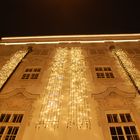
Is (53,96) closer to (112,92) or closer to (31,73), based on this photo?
(112,92)

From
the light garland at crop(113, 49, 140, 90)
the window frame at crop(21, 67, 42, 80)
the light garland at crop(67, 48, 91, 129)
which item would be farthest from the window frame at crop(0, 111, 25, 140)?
the light garland at crop(113, 49, 140, 90)

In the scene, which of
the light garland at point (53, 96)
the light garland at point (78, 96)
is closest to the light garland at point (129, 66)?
the light garland at point (78, 96)

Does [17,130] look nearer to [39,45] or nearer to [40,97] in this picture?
[40,97]

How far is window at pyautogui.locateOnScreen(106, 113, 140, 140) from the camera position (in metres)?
6.45

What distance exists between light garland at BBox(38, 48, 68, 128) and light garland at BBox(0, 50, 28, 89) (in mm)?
2083

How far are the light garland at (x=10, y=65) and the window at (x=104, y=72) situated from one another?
450cm

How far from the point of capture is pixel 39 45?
13484 mm

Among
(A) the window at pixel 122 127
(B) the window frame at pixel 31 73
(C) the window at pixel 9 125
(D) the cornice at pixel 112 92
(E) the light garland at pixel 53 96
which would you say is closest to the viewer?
(A) the window at pixel 122 127

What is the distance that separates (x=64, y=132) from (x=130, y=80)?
14.0ft

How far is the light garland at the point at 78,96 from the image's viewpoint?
6.97m

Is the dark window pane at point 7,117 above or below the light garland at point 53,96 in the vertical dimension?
below

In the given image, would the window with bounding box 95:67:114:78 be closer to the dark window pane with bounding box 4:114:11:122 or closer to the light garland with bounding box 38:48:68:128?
the light garland with bounding box 38:48:68:128

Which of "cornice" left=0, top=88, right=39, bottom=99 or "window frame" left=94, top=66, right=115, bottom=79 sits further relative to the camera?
"window frame" left=94, top=66, right=115, bottom=79

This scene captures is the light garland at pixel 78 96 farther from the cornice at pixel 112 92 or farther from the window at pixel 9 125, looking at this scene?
the window at pixel 9 125
